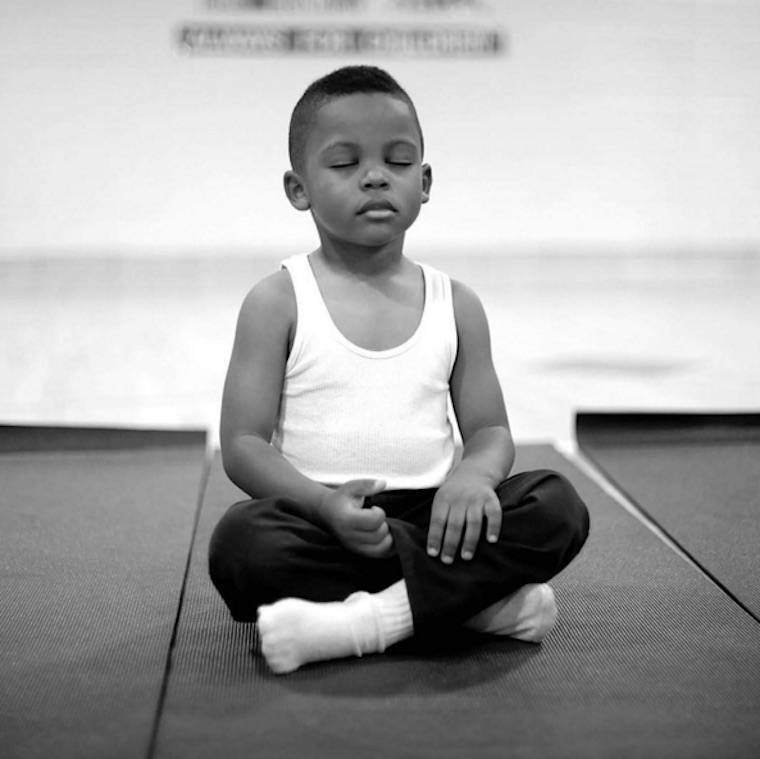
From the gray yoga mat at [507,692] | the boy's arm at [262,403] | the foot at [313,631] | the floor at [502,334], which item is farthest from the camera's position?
the floor at [502,334]

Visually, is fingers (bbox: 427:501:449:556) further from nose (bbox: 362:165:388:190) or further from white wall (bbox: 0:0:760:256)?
white wall (bbox: 0:0:760:256)

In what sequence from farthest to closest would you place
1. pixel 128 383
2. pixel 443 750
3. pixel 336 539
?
pixel 128 383
pixel 336 539
pixel 443 750

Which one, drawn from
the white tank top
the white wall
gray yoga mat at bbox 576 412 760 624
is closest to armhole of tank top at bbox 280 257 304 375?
the white tank top

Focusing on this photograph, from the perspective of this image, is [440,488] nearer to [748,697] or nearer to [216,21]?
[748,697]

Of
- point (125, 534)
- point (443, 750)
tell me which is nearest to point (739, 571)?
point (443, 750)

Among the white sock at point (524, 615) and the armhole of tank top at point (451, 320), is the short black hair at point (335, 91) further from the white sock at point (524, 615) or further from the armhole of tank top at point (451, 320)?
the white sock at point (524, 615)

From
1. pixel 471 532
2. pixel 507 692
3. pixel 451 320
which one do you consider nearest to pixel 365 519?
pixel 471 532

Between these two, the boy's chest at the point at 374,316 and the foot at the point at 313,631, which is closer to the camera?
the foot at the point at 313,631

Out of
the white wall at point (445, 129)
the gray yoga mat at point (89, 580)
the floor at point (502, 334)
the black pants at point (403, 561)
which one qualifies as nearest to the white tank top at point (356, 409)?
the black pants at point (403, 561)

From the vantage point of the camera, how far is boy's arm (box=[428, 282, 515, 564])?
1.29m

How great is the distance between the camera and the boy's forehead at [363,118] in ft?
4.65

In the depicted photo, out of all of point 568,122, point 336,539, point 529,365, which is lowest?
point 529,365

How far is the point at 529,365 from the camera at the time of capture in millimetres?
3201

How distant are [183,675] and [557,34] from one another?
2910 mm
